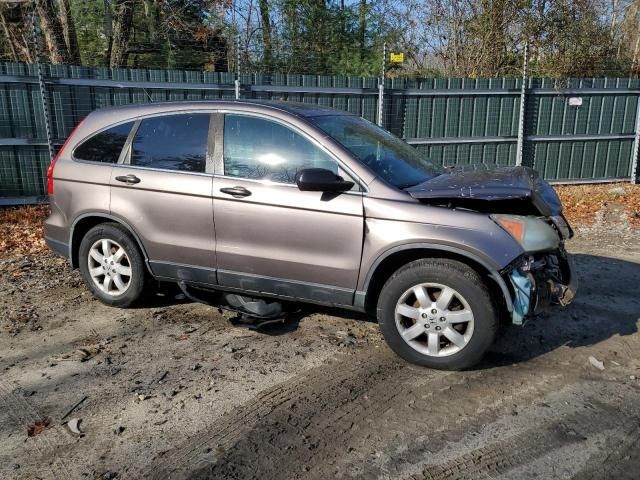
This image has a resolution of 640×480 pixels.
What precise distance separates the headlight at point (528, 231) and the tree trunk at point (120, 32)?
12.0m

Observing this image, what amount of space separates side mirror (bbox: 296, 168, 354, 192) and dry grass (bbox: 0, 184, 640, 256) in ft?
15.1

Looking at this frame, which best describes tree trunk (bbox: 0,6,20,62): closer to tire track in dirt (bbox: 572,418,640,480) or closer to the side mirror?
the side mirror

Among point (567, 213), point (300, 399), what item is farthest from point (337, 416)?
point (567, 213)

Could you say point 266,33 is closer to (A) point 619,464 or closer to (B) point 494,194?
(B) point 494,194

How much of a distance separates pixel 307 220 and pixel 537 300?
66.0 inches

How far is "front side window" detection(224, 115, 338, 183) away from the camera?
4152 mm

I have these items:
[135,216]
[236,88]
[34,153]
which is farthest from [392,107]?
[135,216]

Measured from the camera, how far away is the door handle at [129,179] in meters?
4.70

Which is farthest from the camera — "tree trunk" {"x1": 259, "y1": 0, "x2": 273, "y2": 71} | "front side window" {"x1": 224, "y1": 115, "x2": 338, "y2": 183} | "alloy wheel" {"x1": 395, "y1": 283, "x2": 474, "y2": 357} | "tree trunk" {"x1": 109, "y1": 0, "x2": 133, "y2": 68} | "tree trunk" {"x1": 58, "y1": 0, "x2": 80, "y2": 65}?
"tree trunk" {"x1": 109, "y1": 0, "x2": 133, "y2": 68}

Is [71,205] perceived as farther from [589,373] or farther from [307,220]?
[589,373]

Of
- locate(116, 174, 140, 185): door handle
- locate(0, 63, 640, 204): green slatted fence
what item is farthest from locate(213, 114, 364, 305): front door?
locate(0, 63, 640, 204): green slatted fence

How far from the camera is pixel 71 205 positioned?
16.4ft

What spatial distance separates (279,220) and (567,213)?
6864 millimetres

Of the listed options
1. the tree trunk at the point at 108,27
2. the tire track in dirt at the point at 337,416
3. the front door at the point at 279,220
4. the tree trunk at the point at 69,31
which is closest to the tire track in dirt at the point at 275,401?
the tire track in dirt at the point at 337,416
